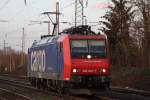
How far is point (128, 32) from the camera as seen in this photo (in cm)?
5544

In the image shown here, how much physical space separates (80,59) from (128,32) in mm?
31475

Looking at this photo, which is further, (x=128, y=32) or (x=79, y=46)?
(x=128, y=32)

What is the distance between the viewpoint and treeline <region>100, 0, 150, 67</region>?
48.8 m

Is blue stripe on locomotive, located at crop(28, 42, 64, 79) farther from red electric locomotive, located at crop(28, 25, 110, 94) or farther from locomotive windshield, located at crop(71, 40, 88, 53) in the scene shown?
locomotive windshield, located at crop(71, 40, 88, 53)

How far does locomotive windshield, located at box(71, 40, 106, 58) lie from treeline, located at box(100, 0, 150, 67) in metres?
21.6

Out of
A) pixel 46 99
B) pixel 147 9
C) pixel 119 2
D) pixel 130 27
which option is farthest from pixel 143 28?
pixel 46 99

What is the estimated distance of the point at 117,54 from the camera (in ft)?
183

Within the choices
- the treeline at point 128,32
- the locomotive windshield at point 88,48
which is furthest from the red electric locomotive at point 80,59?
the treeline at point 128,32

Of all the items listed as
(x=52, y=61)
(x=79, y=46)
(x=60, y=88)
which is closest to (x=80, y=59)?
(x=79, y=46)

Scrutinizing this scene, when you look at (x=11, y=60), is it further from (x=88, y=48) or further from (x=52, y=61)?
(x=88, y=48)

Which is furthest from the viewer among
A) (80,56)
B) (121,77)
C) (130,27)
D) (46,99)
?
(130,27)

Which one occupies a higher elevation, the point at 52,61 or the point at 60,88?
the point at 52,61

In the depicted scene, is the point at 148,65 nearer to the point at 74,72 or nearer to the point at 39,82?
the point at 39,82

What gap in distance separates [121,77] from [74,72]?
21242 millimetres
